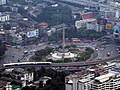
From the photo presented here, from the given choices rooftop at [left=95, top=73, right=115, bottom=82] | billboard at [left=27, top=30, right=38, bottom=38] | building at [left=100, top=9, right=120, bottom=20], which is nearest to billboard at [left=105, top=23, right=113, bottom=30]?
building at [left=100, top=9, right=120, bottom=20]

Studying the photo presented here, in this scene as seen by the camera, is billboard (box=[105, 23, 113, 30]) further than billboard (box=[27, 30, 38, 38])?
Yes

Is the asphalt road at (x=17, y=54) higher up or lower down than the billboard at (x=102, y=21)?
lower down

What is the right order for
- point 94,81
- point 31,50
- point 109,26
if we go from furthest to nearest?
point 109,26
point 31,50
point 94,81

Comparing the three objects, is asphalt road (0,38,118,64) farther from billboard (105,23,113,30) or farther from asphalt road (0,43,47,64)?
billboard (105,23,113,30)

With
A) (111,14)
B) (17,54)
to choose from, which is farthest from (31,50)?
(111,14)

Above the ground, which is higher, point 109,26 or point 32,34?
point 109,26

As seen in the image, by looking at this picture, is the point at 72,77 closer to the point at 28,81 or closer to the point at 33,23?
the point at 28,81

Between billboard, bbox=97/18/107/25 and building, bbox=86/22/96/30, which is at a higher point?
billboard, bbox=97/18/107/25

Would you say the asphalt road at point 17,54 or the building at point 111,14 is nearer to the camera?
the asphalt road at point 17,54

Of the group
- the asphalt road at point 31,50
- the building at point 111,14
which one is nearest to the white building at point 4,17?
the asphalt road at point 31,50

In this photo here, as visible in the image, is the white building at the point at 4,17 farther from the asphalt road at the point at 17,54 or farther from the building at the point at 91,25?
the building at the point at 91,25

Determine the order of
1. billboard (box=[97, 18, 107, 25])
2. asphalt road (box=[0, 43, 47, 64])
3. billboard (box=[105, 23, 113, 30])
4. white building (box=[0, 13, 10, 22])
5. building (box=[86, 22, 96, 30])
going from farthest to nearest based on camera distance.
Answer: white building (box=[0, 13, 10, 22]), building (box=[86, 22, 96, 30]), billboard (box=[97, 18, 107, 25]), billboard (box=[105, 23, 113, 30]), asphalt road (box=[0, 43, 47, 64])

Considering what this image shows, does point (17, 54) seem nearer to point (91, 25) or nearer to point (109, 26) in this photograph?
point (91, 25)

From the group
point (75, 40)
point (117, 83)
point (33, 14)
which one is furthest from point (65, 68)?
point (33, 14)
